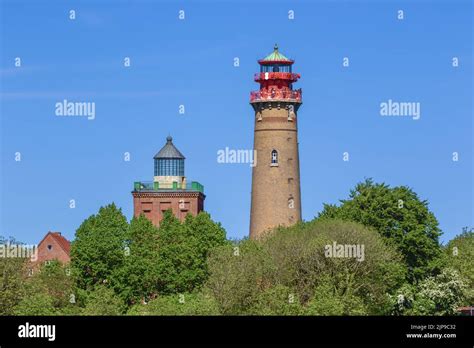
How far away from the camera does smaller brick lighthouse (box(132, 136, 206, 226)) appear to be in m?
158

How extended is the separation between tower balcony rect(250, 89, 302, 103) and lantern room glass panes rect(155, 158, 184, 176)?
1398cm

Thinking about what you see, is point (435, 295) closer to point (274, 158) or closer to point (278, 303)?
point (278, 303)

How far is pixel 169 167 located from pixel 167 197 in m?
5.12

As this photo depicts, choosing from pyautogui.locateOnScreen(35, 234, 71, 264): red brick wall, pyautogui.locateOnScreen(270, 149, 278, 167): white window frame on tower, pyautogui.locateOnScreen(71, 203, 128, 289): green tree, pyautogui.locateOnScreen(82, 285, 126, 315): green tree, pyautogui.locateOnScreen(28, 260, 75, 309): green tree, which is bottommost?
pyautogui.locateOnScreen(82, 285, 126, 315): green tree

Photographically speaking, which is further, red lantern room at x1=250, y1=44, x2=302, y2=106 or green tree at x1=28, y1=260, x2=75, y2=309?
red lantern room at x1=250, y1=44, x2=302, y2=106

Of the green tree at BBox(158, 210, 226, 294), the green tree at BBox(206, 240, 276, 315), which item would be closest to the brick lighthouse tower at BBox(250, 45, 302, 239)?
the green tree at BBox(158, 210, 226, 294)

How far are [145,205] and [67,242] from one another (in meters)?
8.87

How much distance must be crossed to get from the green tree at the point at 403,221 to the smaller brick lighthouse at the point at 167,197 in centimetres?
2884

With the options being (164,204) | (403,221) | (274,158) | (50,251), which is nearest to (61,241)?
(50,251)

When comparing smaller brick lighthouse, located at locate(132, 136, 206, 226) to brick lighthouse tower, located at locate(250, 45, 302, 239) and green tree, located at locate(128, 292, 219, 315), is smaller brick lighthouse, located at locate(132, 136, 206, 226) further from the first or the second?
green tree, located at locate(128, 292, 219, 315)

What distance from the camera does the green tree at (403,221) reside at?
12669cm

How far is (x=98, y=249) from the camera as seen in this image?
131 meters
